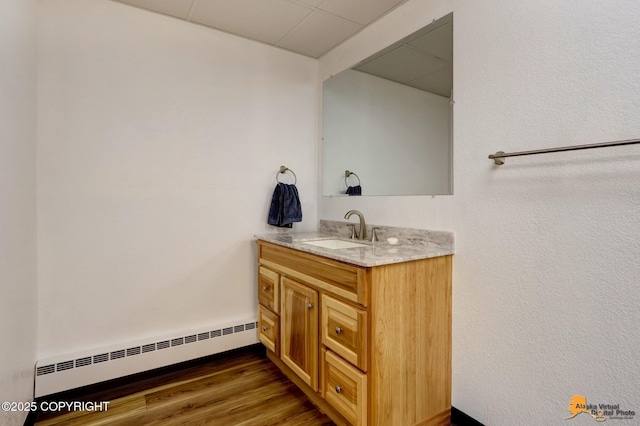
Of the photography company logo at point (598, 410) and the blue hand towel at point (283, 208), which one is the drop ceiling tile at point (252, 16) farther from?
the photography company logo at point (598, 410)

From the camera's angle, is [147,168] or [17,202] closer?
[17,202]

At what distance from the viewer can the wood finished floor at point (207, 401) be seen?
154cm

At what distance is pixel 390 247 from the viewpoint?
1669 millimetres

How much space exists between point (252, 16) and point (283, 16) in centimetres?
19

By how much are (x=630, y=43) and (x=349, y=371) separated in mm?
1533

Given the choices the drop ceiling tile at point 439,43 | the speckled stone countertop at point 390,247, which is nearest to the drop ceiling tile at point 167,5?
the drop ceiling tile at point 439,43

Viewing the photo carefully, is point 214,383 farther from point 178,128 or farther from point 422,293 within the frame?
point 178,128

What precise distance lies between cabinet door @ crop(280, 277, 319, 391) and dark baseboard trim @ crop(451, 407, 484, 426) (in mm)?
665

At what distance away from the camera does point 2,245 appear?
1183mm

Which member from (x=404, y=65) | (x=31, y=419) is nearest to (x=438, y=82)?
(x=404, y=65)

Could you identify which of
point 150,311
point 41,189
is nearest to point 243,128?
point 41,189

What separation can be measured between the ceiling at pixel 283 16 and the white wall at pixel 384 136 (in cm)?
31

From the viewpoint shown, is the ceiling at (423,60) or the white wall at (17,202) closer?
the white wall at (17,202)

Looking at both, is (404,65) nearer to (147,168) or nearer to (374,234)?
(374,234)
